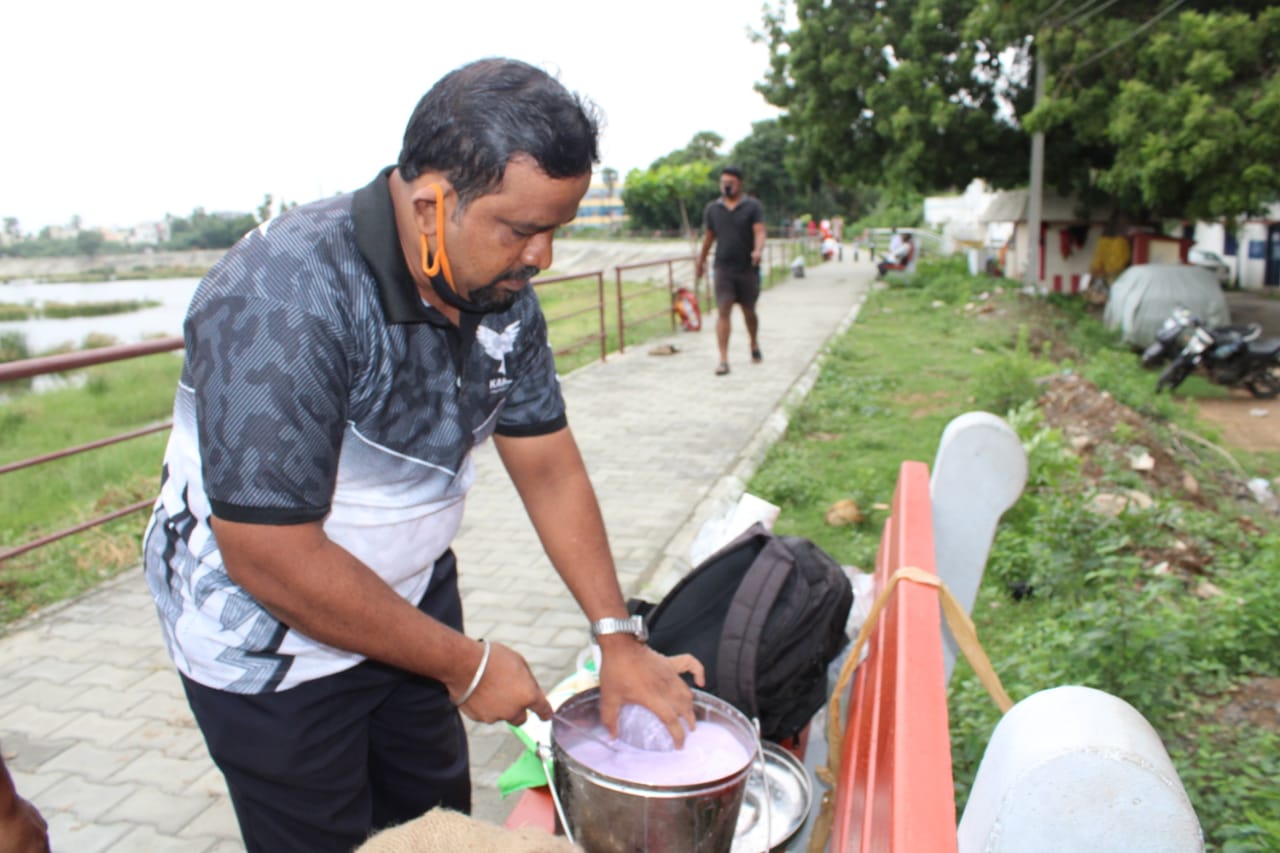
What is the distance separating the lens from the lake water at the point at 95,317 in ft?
31.0

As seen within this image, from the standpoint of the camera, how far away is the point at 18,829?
1.54 m

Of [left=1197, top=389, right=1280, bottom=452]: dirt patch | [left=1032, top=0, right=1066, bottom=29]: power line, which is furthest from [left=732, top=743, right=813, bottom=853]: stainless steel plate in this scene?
[left=1032, top=0, right=1066, bottom=29]: power line

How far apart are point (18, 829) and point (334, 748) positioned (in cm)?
49

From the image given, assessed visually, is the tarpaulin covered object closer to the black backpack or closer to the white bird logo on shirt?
the black backpack

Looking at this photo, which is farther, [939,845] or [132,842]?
[132,842]

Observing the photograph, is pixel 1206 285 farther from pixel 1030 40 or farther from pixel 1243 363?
pixel 1030 40

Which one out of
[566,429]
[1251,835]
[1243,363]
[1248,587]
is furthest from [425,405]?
[1243,363]

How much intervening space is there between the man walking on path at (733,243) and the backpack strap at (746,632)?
7.49 metres

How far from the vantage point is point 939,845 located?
1099 mm

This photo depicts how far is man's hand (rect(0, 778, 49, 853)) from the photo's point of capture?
1.52 m

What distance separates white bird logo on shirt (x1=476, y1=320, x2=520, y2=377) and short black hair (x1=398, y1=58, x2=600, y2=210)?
0.35 metres

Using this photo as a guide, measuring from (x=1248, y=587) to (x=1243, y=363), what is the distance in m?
9.38

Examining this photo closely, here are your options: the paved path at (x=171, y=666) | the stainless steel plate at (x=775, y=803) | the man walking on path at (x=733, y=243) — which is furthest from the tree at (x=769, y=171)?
the stainless steel plate at (x=775, y=803)

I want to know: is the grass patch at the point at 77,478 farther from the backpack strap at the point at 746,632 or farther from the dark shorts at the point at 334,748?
the backpack strap at the point at 746,632
